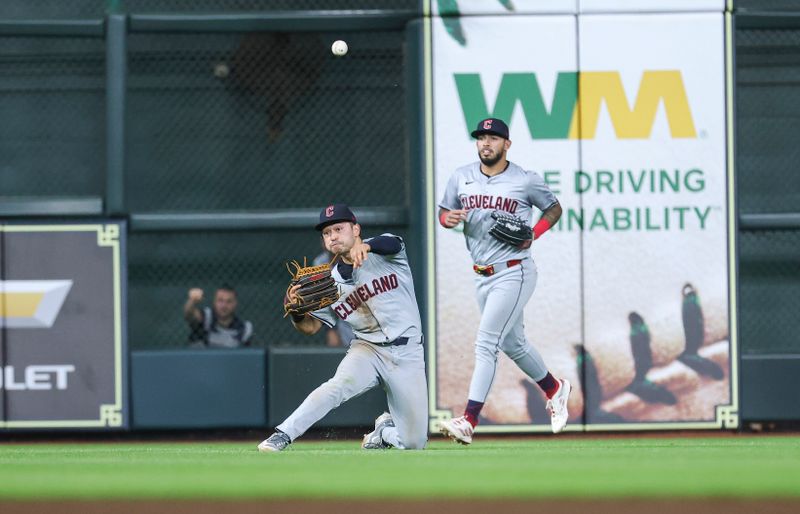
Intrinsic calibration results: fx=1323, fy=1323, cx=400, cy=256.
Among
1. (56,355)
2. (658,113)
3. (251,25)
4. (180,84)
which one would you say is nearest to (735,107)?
(658,113)

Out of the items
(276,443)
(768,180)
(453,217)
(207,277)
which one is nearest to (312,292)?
(276,443)

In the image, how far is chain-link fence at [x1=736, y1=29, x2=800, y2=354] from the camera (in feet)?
33.5

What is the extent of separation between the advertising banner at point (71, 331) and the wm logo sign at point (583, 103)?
8.97 ft

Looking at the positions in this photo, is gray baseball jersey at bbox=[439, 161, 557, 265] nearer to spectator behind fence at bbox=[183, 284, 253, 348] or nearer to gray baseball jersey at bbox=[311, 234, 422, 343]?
gray baseball jersey at bbox=[311, 234, 422, 343]

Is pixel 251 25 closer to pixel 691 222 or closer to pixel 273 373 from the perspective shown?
pixel 273 373

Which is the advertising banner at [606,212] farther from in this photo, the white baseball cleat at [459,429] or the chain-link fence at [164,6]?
the white baseball cleat at [459,429]

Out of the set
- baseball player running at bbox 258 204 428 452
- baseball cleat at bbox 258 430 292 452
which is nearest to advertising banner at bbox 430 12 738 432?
baseball player running at bbox 258 204 428 452

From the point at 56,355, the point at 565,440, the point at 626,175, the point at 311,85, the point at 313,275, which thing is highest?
the point at 311,85

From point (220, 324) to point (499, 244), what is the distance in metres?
2.96

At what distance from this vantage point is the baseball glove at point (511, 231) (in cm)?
751

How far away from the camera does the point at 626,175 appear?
9312 mm

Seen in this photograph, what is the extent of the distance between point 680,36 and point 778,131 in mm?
1517

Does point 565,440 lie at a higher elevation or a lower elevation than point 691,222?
lower

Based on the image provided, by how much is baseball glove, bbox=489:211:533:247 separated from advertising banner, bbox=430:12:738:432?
167 cm
